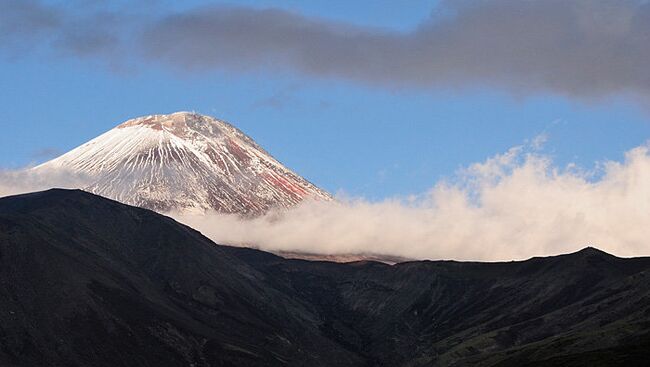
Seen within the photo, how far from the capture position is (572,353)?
7810 inches

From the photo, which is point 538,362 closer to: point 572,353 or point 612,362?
point 572,353

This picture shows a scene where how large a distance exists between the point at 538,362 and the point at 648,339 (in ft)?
71.8

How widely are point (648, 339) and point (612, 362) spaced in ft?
70.1

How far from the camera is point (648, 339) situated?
622 ft

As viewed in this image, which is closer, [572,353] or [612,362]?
[612,362]

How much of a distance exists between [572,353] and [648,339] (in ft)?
52.4

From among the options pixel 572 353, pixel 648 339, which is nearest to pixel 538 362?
pixel 572 353

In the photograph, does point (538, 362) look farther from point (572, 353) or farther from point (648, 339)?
point (648, 339)

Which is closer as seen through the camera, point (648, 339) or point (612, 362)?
point (612, 362)

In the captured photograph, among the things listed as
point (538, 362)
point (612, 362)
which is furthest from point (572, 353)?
point (612, 362)

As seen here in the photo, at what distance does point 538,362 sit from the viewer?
196250 millimetres

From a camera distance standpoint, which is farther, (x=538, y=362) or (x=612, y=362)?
(x=538, y=362)

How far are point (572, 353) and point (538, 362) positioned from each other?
7.85 metres
